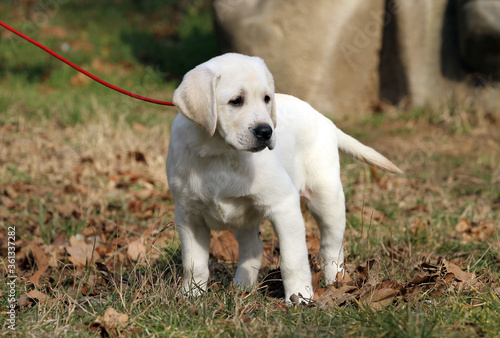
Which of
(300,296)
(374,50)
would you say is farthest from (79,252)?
(374,50)

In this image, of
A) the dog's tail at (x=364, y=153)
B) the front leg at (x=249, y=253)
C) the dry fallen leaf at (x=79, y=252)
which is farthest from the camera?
the dry fallen leaf at (x=79, y=252)

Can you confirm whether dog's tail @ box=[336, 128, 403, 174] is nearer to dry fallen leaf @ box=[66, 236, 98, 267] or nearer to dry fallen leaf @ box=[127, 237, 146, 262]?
dry fallen leaf @ box=[127, 237, 146, 262]

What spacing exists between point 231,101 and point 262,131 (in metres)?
0.22

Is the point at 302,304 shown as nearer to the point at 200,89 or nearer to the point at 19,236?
the point at 200,89

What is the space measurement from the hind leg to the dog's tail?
9.8 inches

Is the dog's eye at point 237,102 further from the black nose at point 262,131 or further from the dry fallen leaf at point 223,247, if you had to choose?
the dry fallen leaf at point 223,247

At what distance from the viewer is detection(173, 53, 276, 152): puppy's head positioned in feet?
8.61

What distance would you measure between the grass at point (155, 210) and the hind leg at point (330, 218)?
18cm

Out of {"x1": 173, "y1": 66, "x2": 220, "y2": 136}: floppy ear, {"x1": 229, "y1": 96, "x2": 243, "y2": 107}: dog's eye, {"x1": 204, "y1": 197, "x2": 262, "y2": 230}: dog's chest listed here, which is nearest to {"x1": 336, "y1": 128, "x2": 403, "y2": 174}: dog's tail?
{"x1": 204, "y1": 197, "x2": 262, "y2": 230}: dog's chest

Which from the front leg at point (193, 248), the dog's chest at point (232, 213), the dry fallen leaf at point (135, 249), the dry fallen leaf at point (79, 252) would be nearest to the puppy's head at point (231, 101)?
the dog's chest at point (232, 213)

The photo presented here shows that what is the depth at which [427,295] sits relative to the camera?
276cm

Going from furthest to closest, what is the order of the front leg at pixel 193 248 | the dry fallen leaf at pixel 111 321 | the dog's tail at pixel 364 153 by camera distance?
1. the dog's tail at pixel 364 153
2. the front leg at pixel 193 248
3. the dry fallen leaf at pixel 111 321

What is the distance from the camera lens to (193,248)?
3.04 meters

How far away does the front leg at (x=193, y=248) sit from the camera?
3.00 meters
